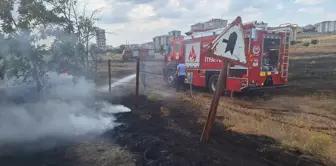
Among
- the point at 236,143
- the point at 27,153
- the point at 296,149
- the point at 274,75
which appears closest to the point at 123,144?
the point at 27,153

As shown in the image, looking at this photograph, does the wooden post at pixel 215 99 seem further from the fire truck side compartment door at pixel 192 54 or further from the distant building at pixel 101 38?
the fire truck side compartment door at pixel 192 54

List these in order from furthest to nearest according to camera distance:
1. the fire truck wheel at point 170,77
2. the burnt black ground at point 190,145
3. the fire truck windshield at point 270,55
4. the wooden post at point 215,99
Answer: the fire truck wheel at point 170,77
the fire truck windshield at point 270,55
the wooden post at point 215,99
the burnt black ground at point 190,145

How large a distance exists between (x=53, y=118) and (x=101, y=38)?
4279 mm

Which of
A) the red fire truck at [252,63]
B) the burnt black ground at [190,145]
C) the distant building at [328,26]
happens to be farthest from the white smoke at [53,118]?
the distant building at [328,26]

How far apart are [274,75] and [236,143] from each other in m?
5.94

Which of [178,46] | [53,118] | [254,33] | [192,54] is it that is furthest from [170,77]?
[53,118]

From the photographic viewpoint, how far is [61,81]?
8.84 meters

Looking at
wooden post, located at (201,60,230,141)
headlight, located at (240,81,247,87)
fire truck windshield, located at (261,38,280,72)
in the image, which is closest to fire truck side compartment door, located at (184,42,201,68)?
headlight, located at (240,81,247,87)

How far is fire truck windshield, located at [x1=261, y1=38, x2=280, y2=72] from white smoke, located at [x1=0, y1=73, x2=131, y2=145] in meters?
5.53

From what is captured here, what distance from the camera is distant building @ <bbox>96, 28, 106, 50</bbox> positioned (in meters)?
9.23

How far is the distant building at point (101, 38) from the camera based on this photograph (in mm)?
9227

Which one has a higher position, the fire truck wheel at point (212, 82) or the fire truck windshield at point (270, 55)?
the fire truck windshield at point (270, 55)

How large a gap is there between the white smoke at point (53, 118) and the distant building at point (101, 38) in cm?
202

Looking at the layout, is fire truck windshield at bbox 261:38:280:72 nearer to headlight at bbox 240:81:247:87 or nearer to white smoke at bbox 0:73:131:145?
headlight at bbox 240:81:247:87
